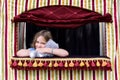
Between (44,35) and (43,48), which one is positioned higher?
(44,35)

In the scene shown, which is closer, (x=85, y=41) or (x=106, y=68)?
(x=106, y=68)

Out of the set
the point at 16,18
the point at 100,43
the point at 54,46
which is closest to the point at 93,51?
the point at 100,43

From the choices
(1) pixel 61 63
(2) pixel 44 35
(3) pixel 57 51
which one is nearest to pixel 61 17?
(2) pixel 44 35

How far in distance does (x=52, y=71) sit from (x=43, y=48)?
0.31m

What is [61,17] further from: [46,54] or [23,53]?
[23,53]

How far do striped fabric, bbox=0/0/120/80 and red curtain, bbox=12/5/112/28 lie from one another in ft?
0.20

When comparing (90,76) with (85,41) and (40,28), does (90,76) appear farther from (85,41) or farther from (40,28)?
(40,28)

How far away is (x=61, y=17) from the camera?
17.9ft

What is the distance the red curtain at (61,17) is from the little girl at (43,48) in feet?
0.47

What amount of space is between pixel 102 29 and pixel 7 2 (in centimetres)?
120

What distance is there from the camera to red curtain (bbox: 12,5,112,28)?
17.8ft

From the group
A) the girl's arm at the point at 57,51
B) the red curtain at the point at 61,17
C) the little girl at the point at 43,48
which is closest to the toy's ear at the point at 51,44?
the little girl at the point at 43,48

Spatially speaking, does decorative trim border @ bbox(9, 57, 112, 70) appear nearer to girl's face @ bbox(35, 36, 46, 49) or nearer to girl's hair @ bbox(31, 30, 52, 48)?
girl's face @ bbox(35, 36, 46, 49)

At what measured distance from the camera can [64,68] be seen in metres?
5.35
